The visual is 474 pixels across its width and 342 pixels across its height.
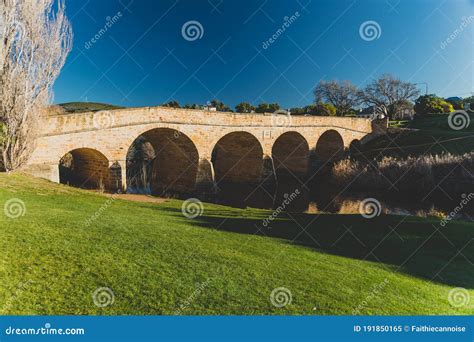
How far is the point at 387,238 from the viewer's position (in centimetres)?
1030

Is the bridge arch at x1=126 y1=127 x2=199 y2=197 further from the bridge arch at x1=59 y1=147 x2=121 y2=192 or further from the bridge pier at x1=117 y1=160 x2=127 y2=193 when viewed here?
the bridge arch at x1=59 y1=147 x2=121 y2=192

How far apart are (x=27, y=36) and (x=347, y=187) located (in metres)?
21.7

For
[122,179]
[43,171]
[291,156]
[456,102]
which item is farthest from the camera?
[456,102]

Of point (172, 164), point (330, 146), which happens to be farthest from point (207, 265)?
point (330, 146)

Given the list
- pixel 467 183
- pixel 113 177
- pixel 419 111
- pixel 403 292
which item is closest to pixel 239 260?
pixel 403 292

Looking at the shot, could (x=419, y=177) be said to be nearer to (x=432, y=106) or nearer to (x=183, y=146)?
(x=183, y=146)

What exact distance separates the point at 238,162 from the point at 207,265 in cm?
2394

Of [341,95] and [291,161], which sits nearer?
[291,161]

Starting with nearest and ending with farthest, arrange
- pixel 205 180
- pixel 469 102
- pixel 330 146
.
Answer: pixel 205 180 < pixel 330 146 < pixel 469 102

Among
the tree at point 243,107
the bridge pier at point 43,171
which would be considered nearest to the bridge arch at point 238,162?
the bridge pier at point 43,171

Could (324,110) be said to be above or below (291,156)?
above

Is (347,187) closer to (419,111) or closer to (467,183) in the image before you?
(467,183)

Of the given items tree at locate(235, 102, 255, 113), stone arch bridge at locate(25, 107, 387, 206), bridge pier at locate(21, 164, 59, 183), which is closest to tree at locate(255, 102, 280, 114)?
tree at locate(235, 102, 255, 113)

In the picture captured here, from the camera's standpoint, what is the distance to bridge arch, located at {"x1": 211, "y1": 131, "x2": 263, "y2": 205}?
91.0ft
